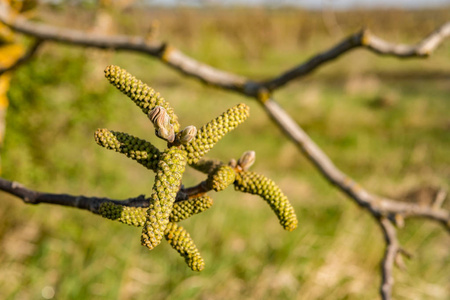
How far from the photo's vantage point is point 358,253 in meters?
4.40

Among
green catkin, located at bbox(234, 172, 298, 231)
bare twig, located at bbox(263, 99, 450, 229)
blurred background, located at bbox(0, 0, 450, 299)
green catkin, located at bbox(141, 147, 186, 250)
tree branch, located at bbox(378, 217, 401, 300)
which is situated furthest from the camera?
blurred background, located at bbox(0, 0, 450, 299)

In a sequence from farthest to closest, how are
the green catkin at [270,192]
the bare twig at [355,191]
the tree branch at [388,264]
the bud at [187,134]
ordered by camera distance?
the bare twig at [355,191], the tree branch at [388,264], the green catkin at [270,192], the bud at [187,134]

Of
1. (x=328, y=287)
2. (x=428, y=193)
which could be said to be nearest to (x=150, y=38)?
(x=328, y=287)

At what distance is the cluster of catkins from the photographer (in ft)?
2.62

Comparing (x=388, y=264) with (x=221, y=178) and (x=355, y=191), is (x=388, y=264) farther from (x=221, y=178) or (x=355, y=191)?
(x=221, y=178)

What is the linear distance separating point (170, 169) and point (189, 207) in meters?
0.16

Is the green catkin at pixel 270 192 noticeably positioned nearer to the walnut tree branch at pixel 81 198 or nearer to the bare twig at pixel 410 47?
the walnut tree branch at pixel 81 198

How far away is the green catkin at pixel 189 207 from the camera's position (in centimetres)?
96

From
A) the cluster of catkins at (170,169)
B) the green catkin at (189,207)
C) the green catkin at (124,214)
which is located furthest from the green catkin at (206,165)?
the green catkin at (124,214)

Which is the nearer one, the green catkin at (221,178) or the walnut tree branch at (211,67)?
the green catkin at (221,178)

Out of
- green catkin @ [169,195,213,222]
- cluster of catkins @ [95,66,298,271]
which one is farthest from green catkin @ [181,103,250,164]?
green catkin @ [169,195,213,222]

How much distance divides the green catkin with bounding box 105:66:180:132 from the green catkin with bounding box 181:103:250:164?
0.10m

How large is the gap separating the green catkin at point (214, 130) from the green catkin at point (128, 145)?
7 centimetres

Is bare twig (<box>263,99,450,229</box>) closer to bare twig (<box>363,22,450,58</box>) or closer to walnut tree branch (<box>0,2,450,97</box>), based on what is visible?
walnut tree branch (<box>0,2,450,97</box>)
